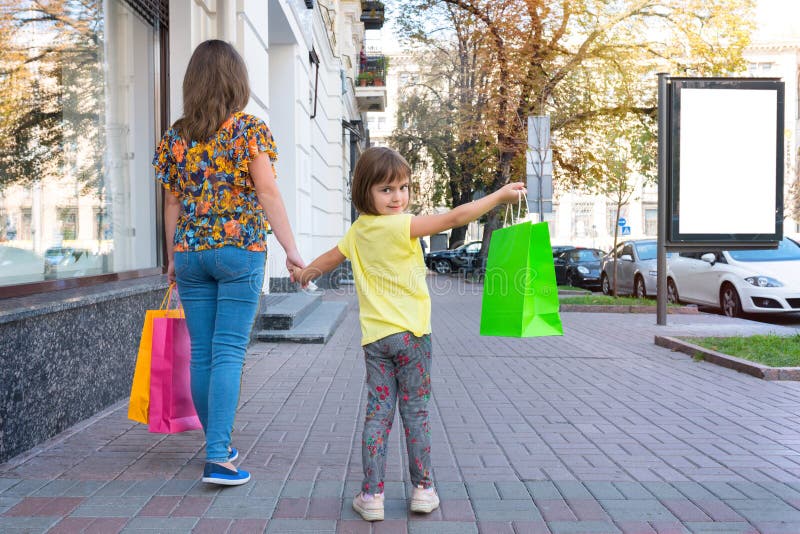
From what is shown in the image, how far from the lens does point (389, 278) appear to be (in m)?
3.41

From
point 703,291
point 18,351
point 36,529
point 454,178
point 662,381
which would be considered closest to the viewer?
point 36,529

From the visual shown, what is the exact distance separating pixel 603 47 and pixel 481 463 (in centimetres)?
2025

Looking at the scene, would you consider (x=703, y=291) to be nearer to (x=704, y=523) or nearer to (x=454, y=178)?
(x=704, y=523)

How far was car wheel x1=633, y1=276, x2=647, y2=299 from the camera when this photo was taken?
714 inches

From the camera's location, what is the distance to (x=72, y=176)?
6.02m

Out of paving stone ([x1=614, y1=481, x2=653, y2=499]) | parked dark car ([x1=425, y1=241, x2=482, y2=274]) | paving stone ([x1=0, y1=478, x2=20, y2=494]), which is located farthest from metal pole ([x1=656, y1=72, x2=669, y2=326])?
parked dark car ([x1=425, y1=241, x2=482, y2=274])

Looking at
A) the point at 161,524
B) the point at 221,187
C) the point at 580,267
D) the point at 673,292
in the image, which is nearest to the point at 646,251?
the point at 673,292

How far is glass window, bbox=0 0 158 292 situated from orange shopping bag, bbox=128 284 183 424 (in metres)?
1.24

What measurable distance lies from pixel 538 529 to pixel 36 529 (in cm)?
192

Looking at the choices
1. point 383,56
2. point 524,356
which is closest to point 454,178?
point 383,56

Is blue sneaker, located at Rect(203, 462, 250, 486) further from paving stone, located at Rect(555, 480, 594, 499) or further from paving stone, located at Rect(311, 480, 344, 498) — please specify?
paving stone, located at Rect(555, 480, 594, 499)

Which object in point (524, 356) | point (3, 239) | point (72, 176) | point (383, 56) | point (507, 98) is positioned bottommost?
point (524, 356)

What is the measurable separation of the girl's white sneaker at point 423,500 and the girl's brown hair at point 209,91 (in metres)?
1.81

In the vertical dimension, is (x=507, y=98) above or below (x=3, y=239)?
above
